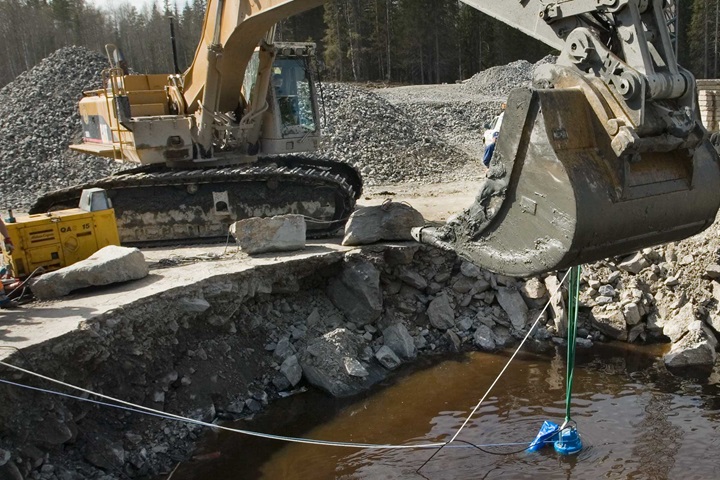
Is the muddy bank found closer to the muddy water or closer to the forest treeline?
the muddy water

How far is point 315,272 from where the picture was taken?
8.76m

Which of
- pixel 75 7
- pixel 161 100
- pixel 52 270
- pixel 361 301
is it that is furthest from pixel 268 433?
pixel 75 7

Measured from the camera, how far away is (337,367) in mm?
7824

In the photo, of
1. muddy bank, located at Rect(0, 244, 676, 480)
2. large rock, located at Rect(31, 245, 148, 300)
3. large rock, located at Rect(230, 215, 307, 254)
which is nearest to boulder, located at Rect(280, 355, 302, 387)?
muddy bank, located at Rect(0, 244, 676, 480)

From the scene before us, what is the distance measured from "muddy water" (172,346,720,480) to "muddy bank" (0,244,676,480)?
0.34 m

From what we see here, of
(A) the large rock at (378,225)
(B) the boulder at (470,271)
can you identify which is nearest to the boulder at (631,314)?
(B) the boulder at (470,271)

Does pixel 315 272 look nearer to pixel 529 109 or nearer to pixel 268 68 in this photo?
pixel 268 68

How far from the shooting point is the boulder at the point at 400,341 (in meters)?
8.52

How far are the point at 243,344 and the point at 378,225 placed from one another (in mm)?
2302

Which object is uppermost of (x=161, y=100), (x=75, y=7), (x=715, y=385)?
(x=75, y=7)

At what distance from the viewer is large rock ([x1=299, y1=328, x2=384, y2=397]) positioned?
7.70m

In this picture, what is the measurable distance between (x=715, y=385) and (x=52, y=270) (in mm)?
7422

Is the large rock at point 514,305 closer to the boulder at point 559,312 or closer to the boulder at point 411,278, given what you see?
the boulder at point 559,312

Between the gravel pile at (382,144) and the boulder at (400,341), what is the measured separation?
662 centimetres
